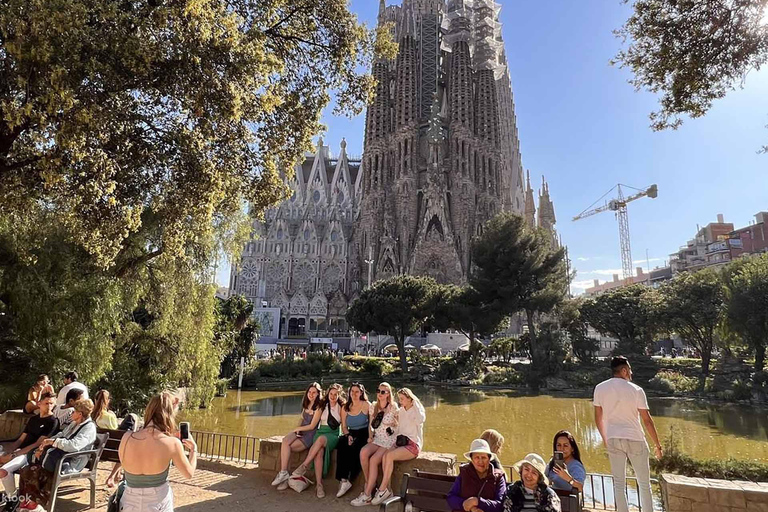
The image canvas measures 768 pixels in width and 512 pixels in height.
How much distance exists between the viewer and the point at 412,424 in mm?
4609

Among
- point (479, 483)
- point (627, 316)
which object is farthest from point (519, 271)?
point (479, 483)

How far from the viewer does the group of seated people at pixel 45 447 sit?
12.8 ft

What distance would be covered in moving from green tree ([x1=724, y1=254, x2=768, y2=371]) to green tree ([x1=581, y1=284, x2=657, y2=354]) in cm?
559

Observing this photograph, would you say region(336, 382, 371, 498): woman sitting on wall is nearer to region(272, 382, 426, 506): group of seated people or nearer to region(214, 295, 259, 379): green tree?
region(272, 382, 426, 506): group of seated people

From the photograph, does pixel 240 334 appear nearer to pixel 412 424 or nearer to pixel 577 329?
pixel 412 424

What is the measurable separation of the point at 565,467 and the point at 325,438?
245cm

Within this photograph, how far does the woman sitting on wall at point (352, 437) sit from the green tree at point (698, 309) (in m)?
23.1

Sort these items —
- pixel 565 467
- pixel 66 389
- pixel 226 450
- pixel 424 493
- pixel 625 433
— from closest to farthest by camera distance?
pixel 424 493 → pixel 565 467 → pixel 625 433 → pixel 66 389 → pixel 226 450

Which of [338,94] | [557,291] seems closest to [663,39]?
[338,94]

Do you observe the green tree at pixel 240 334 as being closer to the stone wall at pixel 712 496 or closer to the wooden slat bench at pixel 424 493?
the wooden slat bench at pixel 424 493

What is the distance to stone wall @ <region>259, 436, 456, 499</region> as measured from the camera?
4484 millimetres

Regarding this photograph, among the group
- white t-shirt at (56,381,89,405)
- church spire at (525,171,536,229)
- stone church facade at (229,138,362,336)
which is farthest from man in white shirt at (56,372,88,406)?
church spire at (525,171,536,229)

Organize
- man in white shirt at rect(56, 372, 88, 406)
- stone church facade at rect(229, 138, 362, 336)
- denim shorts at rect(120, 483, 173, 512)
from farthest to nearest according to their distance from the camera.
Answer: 1. stone church facade at rect(229, 138, 362, 336)
2. man in white shirt at rect(56, 372, 88, 406)
3. denim shorts at rect(120, 483, 173, 512)

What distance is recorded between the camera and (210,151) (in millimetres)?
5988
